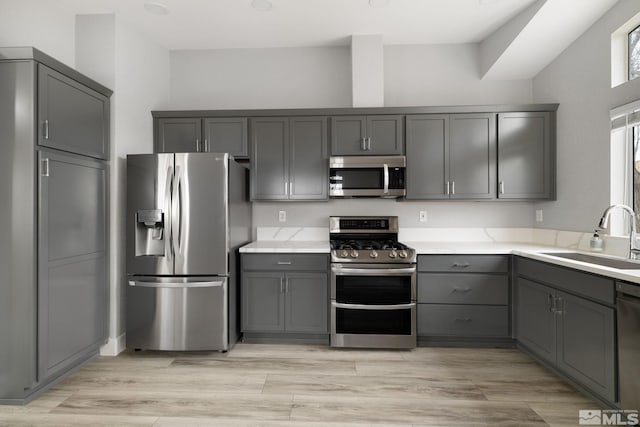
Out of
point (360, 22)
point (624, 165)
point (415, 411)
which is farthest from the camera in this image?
point (360, 22)

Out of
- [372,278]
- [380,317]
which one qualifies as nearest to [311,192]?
[372,278]

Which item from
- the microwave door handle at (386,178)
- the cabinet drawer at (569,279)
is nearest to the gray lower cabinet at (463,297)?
the cabinet drawer at (569,279)

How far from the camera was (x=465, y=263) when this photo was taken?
2961mm

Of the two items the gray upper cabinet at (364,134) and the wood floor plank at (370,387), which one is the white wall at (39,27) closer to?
Result: the gray upper cabinet at (364,134)

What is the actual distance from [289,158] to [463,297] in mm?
2039

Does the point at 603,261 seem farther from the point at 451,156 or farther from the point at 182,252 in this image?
the point at 182,252

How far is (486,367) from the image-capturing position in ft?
8.68

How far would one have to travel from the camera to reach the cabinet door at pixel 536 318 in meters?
2.45

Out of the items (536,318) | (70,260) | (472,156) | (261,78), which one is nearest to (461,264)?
(536,318)

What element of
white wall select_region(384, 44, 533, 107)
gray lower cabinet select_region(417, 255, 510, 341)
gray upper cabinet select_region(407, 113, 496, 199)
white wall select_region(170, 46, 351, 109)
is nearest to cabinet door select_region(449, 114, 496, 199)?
gray upper cabinet select_region(407, 113, 496, 199)

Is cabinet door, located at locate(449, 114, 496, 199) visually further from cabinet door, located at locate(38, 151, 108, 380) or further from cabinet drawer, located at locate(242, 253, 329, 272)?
cabinet door, located at locate(38, 151, 108, 380)

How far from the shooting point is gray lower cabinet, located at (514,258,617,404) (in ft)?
6.35

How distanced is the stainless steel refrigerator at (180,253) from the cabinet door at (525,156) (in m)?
2.56

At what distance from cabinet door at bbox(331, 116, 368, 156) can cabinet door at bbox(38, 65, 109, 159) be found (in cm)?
197
